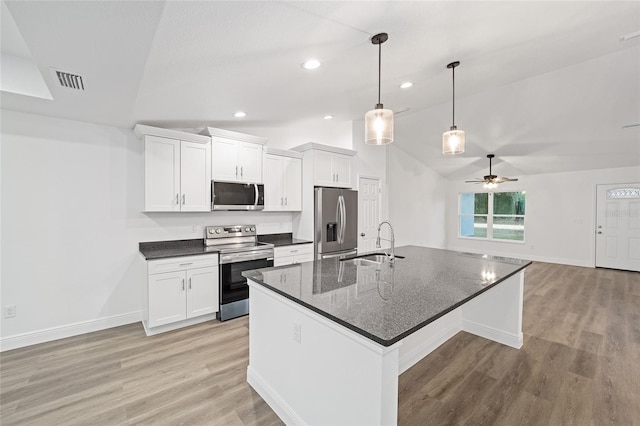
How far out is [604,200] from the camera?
21.4 ft

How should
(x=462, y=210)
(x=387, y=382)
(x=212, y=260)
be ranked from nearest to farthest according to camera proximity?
(x=387, y=382), (x=212, y=260), (x=462, y=210)

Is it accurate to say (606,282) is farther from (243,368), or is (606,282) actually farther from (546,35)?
(243,368)

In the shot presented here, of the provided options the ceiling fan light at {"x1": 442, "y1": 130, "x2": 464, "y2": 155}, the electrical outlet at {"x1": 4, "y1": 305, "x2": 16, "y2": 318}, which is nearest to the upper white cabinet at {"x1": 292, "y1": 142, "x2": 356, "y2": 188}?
the ceiling fan light at {"x1": 442, "y1": 130, "x2": 464, "y2": 155}

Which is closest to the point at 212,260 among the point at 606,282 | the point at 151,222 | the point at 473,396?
the point at 151,222

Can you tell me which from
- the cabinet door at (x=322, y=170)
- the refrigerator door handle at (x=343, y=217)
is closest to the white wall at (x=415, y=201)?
the refrigerator door handle at (x=343, y=217)

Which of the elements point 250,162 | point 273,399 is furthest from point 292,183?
point 273,399

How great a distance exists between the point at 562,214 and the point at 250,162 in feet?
25.5

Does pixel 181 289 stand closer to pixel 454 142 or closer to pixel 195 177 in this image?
pixel 195 177

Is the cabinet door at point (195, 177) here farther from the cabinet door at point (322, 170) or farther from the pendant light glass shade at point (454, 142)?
the pendant light glass shade at point (454, 142)

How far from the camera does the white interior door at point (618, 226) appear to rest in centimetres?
618

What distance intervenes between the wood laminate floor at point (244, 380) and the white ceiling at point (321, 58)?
2.41 metres

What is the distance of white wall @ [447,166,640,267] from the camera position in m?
6.65

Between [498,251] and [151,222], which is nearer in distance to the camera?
[151,222]

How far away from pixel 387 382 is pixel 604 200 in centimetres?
829
